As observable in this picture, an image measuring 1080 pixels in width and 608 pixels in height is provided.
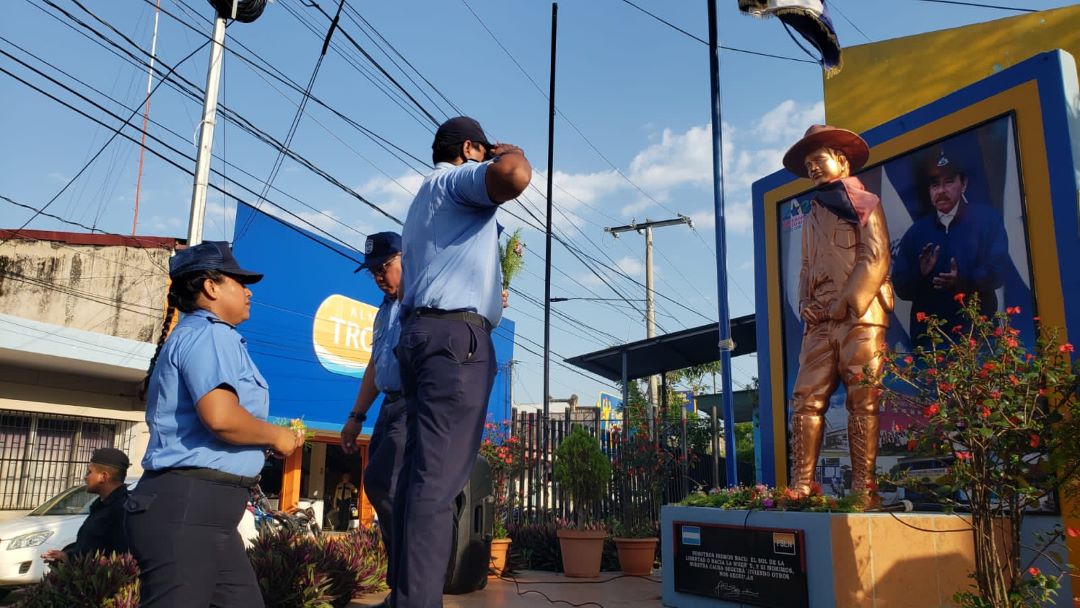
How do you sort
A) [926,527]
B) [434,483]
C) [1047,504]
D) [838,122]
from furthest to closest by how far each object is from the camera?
[838,122] < [1047,504] < [926,527] < [434,483]

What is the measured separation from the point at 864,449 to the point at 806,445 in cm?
41

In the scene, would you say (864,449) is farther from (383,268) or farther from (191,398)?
(191,398)

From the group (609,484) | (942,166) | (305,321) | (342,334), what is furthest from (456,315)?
(342,334)

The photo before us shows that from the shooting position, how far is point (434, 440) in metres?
2.20

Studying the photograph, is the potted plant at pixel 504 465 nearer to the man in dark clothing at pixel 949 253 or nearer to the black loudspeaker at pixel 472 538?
the black loudspeaker at pixel 472 538

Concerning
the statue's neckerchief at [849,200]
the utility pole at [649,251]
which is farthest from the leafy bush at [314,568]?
the utility pole at [649,251]

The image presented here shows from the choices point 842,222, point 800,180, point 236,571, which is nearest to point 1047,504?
point 842,222

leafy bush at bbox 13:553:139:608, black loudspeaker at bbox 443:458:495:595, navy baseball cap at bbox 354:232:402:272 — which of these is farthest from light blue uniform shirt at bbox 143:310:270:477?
black loudspeaker at bbox 443:458:495:595

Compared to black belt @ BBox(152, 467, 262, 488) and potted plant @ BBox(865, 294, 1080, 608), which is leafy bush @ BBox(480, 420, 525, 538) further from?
black belt @ BBox(152, 467, 262, 488)

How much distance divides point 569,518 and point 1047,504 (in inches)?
196

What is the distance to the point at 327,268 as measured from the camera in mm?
16953

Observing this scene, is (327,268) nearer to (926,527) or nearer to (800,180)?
(800,180)

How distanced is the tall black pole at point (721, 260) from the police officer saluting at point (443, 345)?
401 centimetres

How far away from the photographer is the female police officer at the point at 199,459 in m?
2.03
